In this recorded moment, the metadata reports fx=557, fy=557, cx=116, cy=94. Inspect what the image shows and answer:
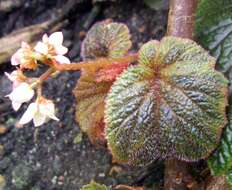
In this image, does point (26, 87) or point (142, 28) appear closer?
point (26, 87)

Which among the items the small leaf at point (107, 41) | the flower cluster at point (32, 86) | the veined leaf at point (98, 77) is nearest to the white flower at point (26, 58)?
the flower cluster at point (32, 86)

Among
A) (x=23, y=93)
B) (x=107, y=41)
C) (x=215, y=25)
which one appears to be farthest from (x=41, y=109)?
(x=215, y=25)

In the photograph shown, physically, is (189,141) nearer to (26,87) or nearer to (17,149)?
(26,87)

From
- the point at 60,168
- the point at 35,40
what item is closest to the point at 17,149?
the point at 60,168

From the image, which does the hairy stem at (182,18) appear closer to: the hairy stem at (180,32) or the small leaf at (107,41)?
the hairy stem at (180,32)

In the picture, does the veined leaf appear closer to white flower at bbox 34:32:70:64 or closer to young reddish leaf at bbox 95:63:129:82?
young reddish leaf at bbox 95:63:129:82
